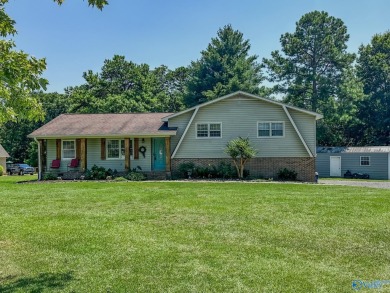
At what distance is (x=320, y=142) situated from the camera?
1639 inches

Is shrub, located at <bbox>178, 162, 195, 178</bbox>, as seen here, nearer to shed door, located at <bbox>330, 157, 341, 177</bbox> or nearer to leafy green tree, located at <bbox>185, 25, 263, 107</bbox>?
shed door, located at <bbox>330, 157, 341, 177</bbox>

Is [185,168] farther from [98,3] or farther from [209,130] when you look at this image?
[98,3]

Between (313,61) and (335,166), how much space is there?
13.1 m

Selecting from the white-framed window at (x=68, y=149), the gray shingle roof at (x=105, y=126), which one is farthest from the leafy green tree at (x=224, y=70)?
the white-framed window at (x=68, y=149)

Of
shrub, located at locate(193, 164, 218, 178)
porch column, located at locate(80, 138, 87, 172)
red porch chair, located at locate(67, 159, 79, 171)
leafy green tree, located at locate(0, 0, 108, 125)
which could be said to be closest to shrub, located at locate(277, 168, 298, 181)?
shrub, located at locate(193, 164, 218, 178)

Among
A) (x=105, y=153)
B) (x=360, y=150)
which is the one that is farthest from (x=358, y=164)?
(x=105, y=153)

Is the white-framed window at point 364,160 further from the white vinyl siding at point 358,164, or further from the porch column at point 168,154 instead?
the porch column at point 168,154

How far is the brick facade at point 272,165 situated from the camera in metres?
20.4

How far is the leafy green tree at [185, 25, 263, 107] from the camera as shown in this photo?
38812 millimetres

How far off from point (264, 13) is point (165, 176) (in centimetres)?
1057

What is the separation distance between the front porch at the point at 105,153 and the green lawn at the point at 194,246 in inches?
445

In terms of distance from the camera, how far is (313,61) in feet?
123

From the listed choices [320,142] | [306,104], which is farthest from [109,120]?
[320,142]

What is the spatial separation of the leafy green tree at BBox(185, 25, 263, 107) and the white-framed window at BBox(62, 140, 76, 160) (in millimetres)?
18478
